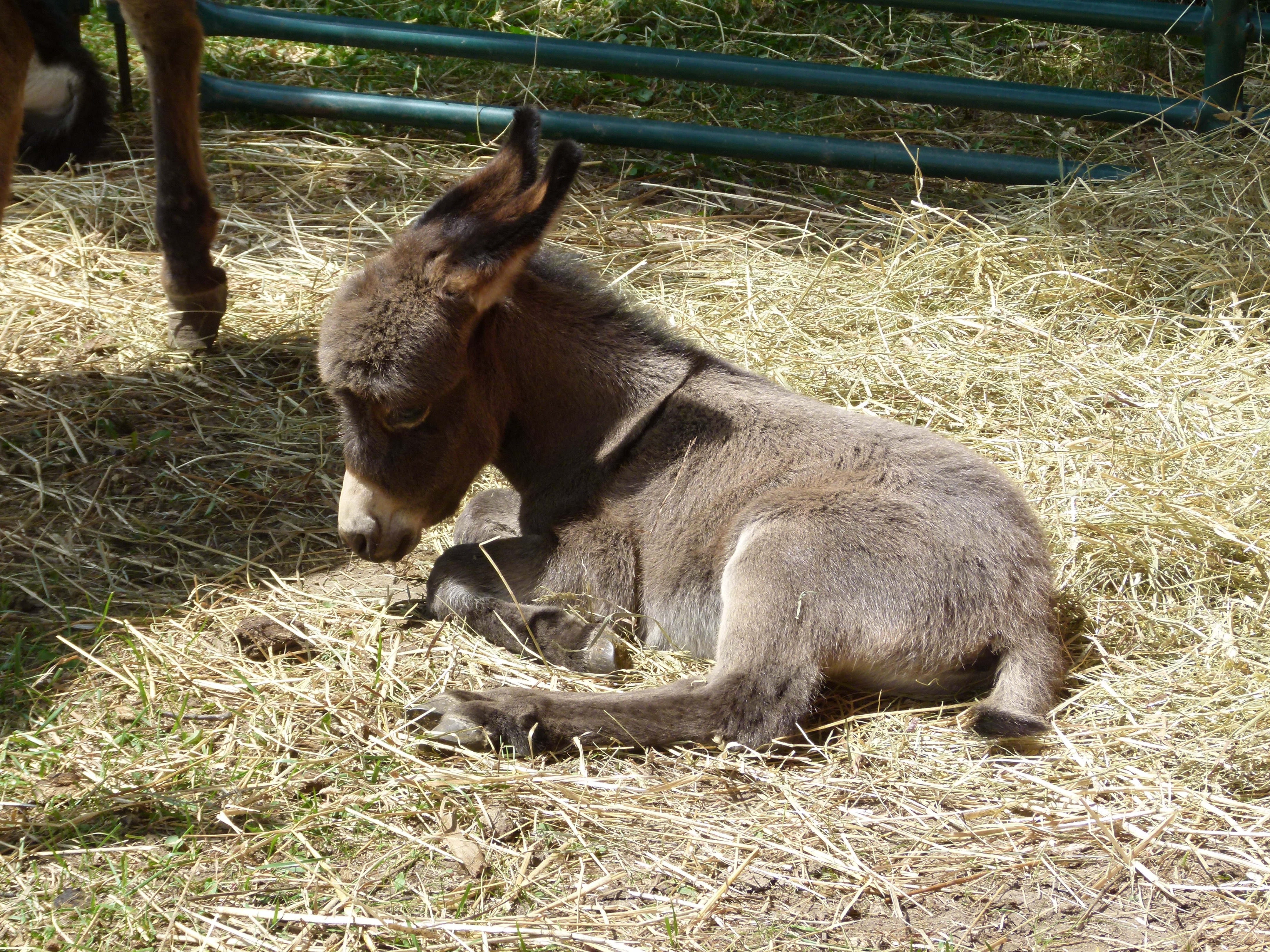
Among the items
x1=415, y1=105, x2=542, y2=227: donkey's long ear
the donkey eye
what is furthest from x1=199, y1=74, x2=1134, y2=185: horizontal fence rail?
the donkey eye

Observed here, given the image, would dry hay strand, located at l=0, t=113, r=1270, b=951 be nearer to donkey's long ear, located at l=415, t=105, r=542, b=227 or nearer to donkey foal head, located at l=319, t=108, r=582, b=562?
donkey foal head, located at l=319, t=108, r=582, b=562

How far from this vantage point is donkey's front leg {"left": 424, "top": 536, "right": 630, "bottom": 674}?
11.2 feet

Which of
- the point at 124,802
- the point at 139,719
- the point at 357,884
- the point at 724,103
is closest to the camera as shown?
the point at 357,884

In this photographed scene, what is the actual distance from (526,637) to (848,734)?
943 millimetres

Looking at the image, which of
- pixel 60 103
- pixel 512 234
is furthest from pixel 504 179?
pixel 60 103

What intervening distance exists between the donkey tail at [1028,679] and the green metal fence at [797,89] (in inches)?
126

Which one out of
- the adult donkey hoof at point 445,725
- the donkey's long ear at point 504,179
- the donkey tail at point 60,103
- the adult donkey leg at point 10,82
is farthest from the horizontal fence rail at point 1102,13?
the adult donkey hoof at point 445,725

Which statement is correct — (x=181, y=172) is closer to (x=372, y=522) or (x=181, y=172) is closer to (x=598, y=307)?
(x=598, y=307)

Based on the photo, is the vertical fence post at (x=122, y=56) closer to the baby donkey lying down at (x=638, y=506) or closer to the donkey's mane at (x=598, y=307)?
the donkey's mane at (x=598, y=307)

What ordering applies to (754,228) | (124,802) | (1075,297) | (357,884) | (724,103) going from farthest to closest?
1. (724,103)
2. (754,228)
3. (1075,297)
4. (124,802)
5. (357,884)

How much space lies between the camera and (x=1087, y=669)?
3336 millimetres

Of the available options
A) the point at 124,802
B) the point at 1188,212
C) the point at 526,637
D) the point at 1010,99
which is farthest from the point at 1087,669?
the point at 1010,99

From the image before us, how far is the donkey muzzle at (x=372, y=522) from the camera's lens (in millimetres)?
3402

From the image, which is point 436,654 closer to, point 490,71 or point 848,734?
point 848,734
